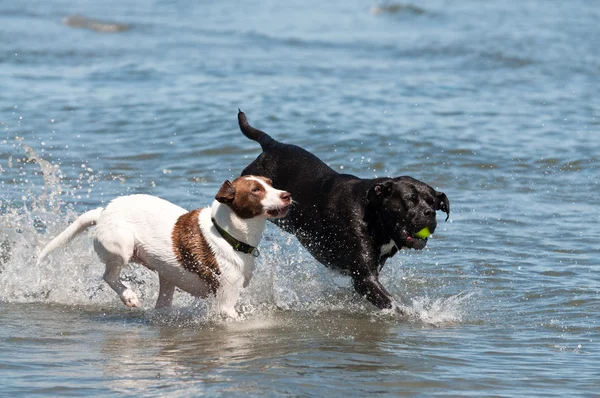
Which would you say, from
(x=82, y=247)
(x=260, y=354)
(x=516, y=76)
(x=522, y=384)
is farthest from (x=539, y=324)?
(x=516, y=76)

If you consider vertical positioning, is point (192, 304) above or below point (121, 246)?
below

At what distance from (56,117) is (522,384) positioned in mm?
10662

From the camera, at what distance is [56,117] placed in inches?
588

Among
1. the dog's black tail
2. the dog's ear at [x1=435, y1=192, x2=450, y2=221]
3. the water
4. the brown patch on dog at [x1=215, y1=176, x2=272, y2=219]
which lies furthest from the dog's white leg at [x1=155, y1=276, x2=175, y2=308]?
the dog's ear at [x1=435, y1=192, x2=450, y2=221]

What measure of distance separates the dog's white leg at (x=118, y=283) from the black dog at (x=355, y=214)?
156cm

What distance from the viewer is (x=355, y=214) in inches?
294

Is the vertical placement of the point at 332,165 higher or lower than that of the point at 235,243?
lower

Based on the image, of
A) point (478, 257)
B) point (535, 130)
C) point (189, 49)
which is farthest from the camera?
point (189, 49)

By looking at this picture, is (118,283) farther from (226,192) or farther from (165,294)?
(226,192)

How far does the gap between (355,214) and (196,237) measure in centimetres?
127

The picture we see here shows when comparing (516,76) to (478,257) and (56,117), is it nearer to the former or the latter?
(56,117)

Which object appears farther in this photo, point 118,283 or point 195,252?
point 118,283

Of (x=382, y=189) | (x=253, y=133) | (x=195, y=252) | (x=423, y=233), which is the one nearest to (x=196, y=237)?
(x=195, y=252)

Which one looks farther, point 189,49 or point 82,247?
point 189,49
